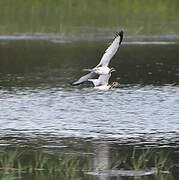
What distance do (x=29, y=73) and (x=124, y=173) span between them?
1688 cm

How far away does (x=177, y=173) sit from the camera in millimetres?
16594

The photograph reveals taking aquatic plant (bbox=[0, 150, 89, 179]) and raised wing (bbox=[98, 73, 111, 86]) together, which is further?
raised wing (bbox=[98, 73, 111, 86])

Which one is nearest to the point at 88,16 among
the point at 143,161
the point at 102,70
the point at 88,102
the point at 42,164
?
the point at 88,102

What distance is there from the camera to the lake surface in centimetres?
1967

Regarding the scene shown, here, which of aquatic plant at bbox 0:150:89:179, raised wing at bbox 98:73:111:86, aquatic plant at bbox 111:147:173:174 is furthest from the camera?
raised wing at bbox 98:73:111:86

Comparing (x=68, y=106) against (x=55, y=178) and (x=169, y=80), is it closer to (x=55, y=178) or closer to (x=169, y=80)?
(x=169, y=80)

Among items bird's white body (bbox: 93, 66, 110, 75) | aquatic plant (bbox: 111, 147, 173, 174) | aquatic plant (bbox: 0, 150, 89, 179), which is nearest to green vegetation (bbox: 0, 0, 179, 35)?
bird's white body (bbox: 93, 66, 110, 75)

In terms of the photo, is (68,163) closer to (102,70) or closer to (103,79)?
(102,70)

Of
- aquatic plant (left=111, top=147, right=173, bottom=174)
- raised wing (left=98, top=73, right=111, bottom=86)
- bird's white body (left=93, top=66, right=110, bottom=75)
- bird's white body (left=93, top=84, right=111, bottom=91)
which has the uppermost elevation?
bird's white body (left=93, top=66, right=110, bottom=75)

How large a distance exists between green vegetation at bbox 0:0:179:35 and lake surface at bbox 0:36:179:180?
9.34 feet

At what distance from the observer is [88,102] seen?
26.1 metres

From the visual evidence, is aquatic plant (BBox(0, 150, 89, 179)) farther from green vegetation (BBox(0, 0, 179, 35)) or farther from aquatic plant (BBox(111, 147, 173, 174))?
green vegetation (BBox(0, 0, 179, 35))

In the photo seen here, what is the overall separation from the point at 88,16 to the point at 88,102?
67.2 ft

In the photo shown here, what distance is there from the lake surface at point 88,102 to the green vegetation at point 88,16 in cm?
285
